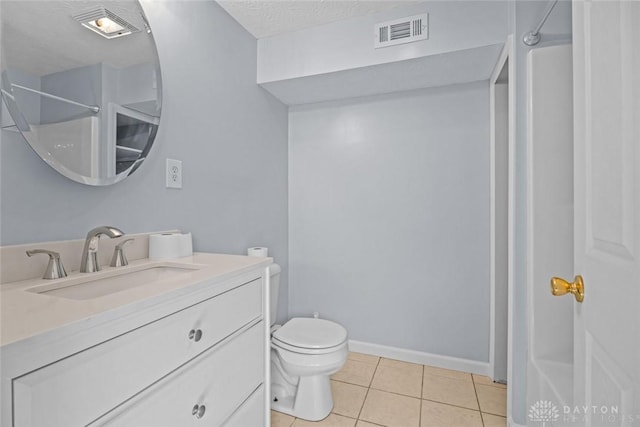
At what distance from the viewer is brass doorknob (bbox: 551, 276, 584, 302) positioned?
742 millimetres

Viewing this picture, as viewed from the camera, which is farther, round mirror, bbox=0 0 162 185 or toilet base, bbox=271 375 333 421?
toilet base, bbox=271 375 333 421

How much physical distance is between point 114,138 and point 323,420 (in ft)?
5.47

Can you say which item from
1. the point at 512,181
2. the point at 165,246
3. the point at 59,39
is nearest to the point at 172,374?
the point at 165,246

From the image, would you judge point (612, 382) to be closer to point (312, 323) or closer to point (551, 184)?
point (551, 184)

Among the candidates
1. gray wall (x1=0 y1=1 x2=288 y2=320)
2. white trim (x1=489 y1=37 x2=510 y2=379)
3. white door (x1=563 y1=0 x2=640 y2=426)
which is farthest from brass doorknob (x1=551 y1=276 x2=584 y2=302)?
gray wall (x1=0 y1=1 x2=288 y2=320)

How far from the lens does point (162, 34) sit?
4.39 feet

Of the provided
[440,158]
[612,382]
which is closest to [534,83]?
[440,158]

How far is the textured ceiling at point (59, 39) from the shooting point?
0.89 m

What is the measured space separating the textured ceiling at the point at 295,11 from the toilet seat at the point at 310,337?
1.86 meters

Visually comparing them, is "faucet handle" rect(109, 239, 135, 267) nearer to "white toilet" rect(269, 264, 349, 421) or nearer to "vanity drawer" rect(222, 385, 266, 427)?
"vanity drawer" rect(222, 385, 266, 427)

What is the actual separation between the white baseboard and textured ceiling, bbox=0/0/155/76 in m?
2.25

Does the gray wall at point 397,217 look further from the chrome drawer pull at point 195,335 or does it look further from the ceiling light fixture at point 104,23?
the chrome drawer pull at point 195,335

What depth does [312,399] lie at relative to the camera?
64.2 inches

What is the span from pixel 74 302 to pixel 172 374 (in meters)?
0.29
